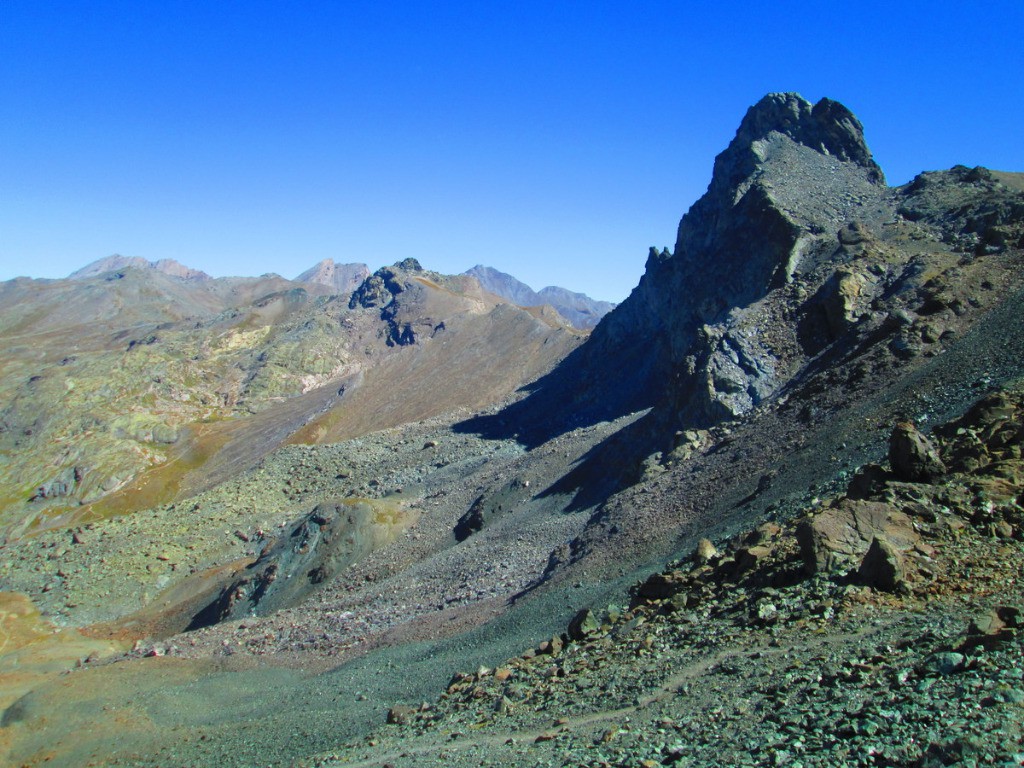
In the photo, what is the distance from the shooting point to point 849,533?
18.0m

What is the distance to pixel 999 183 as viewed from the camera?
187 ft

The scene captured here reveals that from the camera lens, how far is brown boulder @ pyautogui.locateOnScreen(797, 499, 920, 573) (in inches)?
685

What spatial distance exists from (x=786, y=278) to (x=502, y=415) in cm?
4477

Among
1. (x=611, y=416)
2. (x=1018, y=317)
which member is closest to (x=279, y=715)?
(x=1018, y=317)

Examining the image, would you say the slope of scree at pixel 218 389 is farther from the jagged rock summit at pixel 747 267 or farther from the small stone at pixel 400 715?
the small stone at pixel 400 715

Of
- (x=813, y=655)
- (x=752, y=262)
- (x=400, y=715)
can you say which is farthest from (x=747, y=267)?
(x=813, y=655)

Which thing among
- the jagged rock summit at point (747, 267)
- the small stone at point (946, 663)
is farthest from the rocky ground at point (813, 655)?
the jagged rock summit at point (747, 267)

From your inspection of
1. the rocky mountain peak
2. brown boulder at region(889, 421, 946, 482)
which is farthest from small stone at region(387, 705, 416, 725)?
the rocky mountain peak

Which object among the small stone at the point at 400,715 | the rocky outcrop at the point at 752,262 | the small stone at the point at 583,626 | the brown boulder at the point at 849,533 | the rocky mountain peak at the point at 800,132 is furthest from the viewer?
the rocky mountain peak at the point at 800,132

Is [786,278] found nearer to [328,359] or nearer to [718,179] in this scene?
[718,179]

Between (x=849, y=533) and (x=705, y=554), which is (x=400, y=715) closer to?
(x=705, y=554)

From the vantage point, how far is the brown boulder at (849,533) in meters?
17.4

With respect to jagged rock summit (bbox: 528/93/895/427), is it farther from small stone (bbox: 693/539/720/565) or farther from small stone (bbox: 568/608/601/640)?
small stone (bbox: 568/608/601/640)

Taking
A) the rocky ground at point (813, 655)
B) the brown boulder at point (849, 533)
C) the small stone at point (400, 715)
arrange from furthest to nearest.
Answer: the small stone at point (400, 715), the brown boulder at point (849, 533), the rocky ground at point (813, 655)
